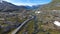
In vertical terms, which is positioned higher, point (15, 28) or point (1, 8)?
point (1, 8)

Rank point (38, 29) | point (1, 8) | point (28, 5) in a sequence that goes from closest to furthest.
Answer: point (38, 29) → point (1, 8) → point (28, 5)

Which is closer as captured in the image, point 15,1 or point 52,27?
point 52,27

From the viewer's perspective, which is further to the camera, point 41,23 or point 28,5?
point 28,5

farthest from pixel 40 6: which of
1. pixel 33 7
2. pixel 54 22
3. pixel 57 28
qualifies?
pixel 57 28

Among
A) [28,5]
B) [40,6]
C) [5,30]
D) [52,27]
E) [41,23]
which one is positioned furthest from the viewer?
[40,6]

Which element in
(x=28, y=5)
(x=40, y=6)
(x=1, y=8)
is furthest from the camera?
(x=40, y=6)

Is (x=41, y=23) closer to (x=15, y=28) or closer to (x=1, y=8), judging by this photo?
(x=15, y=28)

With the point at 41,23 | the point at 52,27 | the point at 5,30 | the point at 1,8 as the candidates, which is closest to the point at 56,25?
the point at 52,27

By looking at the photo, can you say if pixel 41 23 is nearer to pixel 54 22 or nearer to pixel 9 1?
pixel 54 22

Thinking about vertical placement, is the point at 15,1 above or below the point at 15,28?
above
